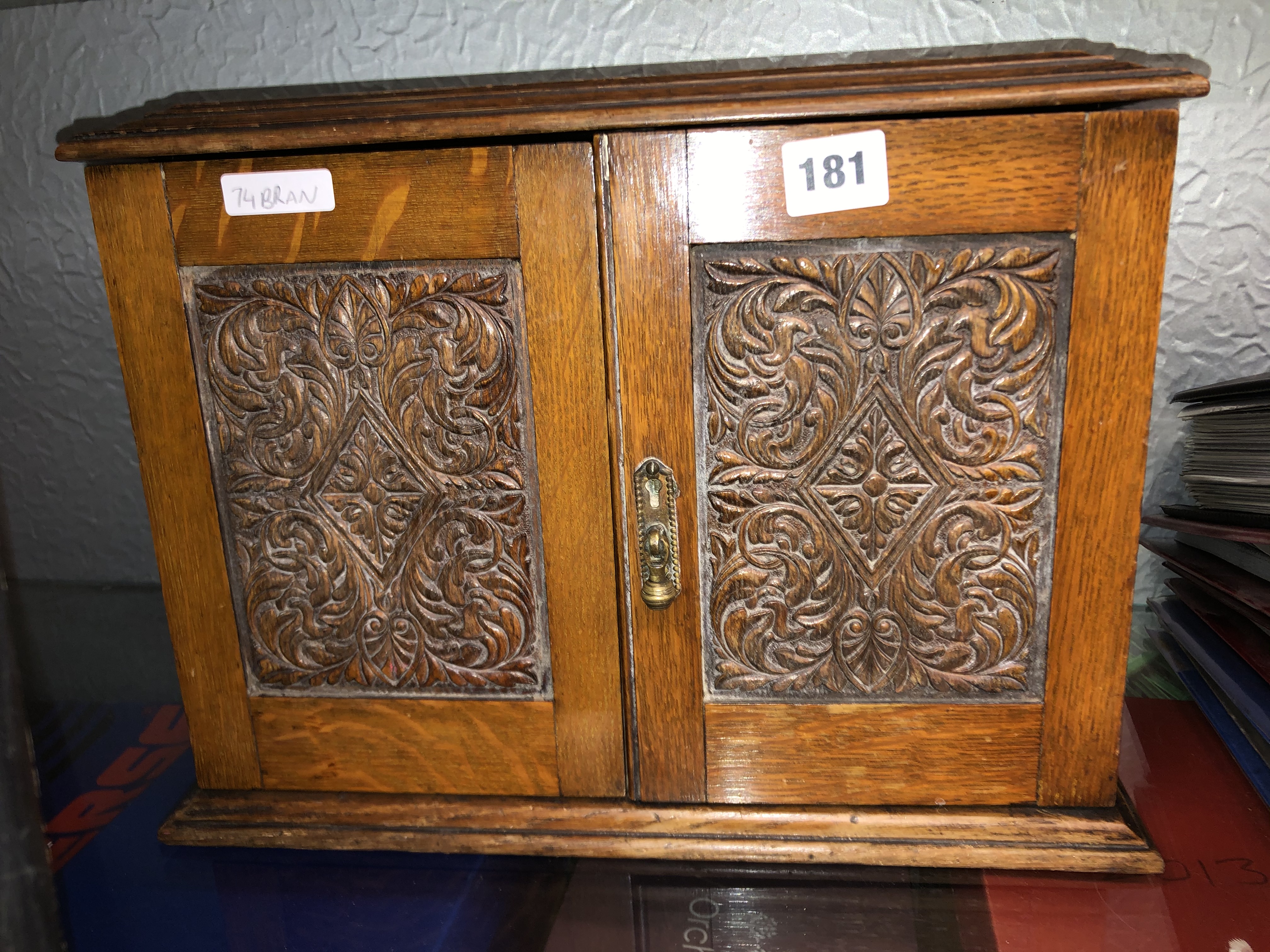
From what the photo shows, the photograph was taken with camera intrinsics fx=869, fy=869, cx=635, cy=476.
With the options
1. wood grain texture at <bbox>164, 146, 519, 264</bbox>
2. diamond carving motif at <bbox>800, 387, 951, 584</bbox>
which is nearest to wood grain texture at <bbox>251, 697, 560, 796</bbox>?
diamond carving motif at <bbox>800, 387, 951, 584</bbox>

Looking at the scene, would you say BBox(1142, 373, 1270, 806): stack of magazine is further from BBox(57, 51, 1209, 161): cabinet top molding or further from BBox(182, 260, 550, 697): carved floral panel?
BBox(182, 260, 550, 697): carved floral panel

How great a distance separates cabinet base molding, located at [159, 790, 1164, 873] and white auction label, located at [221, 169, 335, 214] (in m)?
0.71

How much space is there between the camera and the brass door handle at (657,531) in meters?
0.96

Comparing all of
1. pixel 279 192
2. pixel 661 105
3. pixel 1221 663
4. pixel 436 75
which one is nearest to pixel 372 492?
pixel 279 192

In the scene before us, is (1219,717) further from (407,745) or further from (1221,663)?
(407,745)

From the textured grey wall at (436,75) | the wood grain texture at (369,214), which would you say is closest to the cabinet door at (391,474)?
the wood grain texture at (369,214)

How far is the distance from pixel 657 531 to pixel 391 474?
316mm

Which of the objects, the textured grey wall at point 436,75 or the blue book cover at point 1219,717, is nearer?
the blue book cover at point 1219,717

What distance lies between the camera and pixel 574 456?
973mm

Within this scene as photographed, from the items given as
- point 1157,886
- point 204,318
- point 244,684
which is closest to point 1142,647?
point 1157,886

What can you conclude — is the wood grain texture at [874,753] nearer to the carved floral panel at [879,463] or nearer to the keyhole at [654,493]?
the carved floral panel at [879,463]

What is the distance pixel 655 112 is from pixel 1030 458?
20.8 inches

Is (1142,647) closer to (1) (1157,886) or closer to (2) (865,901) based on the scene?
(1) (1157,886)

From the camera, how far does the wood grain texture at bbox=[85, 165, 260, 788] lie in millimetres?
969
